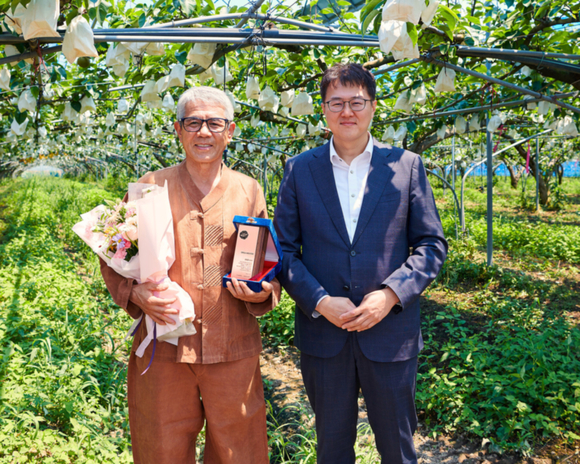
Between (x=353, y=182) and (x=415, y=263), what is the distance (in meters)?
0.38

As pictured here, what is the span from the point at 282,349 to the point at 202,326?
8.32 ft

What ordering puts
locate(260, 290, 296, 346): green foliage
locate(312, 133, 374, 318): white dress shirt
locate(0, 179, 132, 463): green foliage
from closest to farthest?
locate(312, 133, 374, 318): white dress shirt
locate(0, 179, 132, 463): green foliage
locate(260, 290, 296, 346): green foliage

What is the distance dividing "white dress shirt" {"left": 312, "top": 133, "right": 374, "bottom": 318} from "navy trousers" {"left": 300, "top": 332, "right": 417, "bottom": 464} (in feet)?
1.41

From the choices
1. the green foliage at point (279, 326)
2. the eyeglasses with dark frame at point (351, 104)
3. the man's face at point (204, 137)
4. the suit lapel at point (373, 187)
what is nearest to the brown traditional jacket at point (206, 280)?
the man's face at point (204, 137)

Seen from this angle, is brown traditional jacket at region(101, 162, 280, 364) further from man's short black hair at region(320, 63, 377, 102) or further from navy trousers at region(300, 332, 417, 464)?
man's short black hair at region(320, 63, 377, 102)

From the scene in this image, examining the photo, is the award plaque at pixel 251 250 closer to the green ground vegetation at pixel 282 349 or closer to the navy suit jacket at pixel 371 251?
the navy suit jacket at pixel 371 251

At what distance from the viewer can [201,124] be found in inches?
61.6

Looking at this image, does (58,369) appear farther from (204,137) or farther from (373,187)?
(373,187)

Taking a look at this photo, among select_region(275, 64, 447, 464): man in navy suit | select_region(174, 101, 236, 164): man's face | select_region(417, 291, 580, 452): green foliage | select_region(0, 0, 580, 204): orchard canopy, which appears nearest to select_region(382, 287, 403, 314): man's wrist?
select_region(275, 64, 447, 464): man in navy suit

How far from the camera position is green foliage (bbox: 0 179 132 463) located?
2.22 metres

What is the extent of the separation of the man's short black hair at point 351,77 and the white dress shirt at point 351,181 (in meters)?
0.22

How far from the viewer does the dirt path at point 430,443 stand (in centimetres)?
239

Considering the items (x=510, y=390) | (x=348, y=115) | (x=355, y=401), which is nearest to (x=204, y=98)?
(x=348, y=115)

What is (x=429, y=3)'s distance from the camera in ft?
5.27
